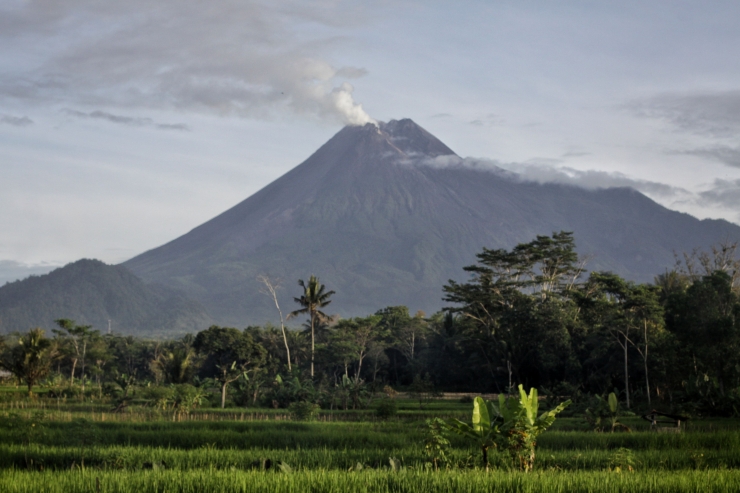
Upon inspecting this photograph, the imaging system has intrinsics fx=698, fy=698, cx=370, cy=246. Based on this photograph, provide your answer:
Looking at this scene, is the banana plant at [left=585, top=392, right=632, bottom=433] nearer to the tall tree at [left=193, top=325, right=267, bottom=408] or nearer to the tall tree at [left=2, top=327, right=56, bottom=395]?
the tall tree at [left=2, top=327, right=56, bottom=395]

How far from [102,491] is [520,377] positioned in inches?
1362

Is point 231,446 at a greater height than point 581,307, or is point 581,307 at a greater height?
point 581,307

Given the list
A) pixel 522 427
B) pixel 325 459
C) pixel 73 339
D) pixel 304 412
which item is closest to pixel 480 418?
pixel 522 427

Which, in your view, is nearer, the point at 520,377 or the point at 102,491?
the point at 102,491

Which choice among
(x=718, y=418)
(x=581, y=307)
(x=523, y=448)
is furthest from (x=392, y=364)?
(x=523, y=448)

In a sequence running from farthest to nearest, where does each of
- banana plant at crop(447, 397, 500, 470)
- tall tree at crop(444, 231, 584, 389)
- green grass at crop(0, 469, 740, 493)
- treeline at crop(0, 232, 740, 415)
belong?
tall tree at crop(444, 231, 584, 389), treeline at crop(0, 232, 740, 415), banana plant at crop(447, 397, 500, 470), green grass at crop(0, 469, 740, 493)

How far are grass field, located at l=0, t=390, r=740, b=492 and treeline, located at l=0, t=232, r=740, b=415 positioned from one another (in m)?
6.81

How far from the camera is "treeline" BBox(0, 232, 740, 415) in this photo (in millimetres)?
29406

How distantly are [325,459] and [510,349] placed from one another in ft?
92.4

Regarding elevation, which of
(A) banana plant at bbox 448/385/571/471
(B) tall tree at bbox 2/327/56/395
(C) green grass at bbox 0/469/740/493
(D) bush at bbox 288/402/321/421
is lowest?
(D) bush at bbox 288/402/321/421

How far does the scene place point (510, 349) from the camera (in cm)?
4062

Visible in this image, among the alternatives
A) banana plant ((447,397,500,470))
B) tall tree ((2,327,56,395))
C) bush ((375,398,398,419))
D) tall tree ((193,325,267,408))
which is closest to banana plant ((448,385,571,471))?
banana plant ((447,397,500,470))

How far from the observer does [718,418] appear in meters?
22.1

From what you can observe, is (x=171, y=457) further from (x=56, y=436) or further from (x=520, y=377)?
(x=520, y=377)
